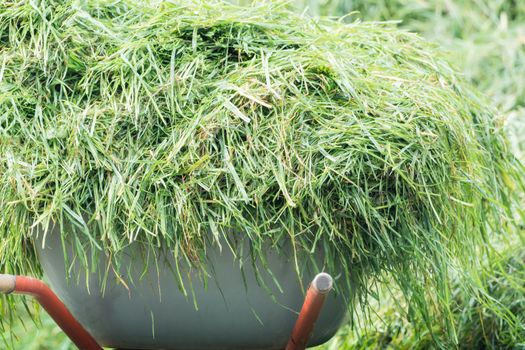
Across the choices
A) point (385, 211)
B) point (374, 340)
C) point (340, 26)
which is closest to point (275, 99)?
point (385, 211)

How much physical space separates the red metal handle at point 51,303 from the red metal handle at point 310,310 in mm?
261

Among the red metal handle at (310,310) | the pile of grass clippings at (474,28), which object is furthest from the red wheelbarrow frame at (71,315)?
the pile of grass clippings at (474,28)

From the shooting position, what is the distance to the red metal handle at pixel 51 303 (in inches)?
38.3

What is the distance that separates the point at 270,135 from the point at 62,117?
26 centimetres

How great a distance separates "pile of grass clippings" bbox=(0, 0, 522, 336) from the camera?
1.02m

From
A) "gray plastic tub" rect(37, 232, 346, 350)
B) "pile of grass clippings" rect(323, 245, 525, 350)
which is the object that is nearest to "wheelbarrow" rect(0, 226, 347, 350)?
"gray plastic tub" rect(37, 232, 346, 350)

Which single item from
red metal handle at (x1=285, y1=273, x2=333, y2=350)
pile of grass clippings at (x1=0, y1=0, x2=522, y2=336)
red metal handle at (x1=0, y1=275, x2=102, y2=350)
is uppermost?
pile of grass clippings at (x1=0, y1=0, x2=522, y2=336)

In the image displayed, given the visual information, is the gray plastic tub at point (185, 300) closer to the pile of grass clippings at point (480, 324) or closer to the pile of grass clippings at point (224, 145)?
the pile of grass clippings at point (224, 145)

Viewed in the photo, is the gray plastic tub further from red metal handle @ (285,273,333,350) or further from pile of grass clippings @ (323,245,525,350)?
pile of grass clippings @ (323,245,525,350)

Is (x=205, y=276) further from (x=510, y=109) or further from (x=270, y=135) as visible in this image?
(x=510, y=109)

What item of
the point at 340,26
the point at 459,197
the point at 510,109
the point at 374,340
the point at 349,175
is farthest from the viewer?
the point at 510,109

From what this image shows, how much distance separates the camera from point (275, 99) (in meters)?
1.06

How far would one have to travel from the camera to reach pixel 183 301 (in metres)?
1.09

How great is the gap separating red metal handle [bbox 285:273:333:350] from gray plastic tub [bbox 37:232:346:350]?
0.12 feet
